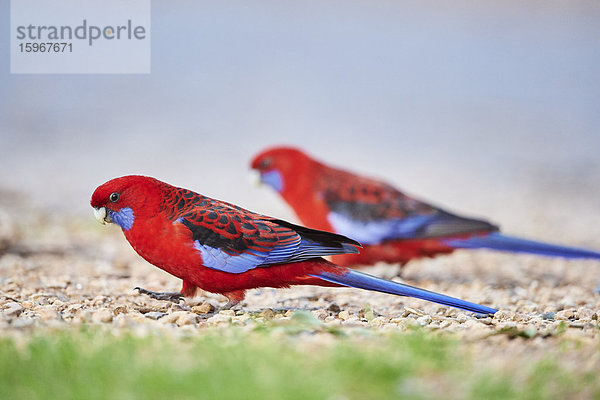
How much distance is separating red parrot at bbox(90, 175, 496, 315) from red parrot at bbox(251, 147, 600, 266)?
62.5 inches

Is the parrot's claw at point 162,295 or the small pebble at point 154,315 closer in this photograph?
the small pebble at point 154,315

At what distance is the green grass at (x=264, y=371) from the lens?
8.66 feet

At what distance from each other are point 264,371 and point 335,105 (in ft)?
40.3

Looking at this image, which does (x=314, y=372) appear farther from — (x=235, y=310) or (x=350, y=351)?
(x=235, y=310)

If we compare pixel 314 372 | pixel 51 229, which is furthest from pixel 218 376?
pixel 51 229

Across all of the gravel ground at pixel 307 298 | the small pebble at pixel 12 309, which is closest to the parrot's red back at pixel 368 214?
the gravel ground at pixel 307 298

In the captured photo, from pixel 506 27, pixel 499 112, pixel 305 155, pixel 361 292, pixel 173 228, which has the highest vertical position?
pixel 506 27

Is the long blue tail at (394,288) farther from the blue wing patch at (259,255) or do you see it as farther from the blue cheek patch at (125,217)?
the blue cheek patch at (125,217)

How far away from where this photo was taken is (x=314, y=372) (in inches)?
107

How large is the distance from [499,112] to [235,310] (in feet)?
39.4

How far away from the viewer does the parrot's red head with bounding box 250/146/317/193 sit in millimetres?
6246

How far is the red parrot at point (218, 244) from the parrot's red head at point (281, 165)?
1967mm

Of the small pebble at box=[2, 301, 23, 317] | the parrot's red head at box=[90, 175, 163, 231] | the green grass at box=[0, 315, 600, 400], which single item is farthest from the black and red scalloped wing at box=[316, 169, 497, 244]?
the small pebble at box=[2, 301, 23, 317]

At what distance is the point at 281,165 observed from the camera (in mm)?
6336
